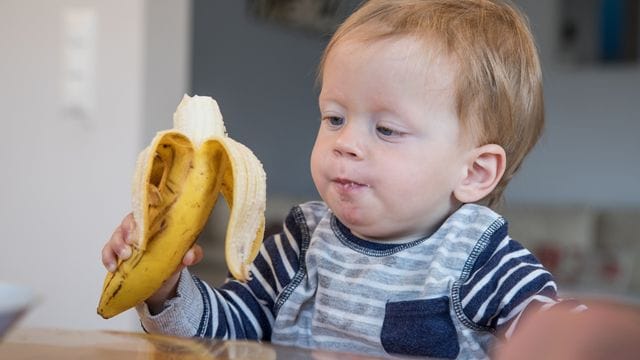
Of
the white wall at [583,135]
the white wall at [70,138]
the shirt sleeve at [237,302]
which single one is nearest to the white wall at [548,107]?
the white wall at [583,135]

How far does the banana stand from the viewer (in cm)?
92

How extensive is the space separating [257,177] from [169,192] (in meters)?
→ 0.10

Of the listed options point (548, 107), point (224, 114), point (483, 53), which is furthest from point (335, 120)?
point (548, 107)

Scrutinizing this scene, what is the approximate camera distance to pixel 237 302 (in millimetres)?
1225

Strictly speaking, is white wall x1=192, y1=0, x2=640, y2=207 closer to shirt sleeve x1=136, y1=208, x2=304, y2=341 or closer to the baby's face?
shirt sleeve x1=136, y1=208, x2=304, y2=341

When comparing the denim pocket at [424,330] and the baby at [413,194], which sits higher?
the baby at [413,194]

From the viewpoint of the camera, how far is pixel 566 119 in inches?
246

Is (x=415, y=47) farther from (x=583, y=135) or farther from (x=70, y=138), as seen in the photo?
(x=583, y=135)

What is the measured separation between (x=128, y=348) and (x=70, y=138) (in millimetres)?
1529

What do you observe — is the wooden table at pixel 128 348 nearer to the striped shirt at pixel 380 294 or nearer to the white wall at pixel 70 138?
the striped shirt at pixel 380 294

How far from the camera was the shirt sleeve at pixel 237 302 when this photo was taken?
1.13 meters

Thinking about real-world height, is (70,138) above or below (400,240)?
below

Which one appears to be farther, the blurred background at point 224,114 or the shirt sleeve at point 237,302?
the blurred background at point 224,114

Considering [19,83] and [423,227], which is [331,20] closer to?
[19,83]
